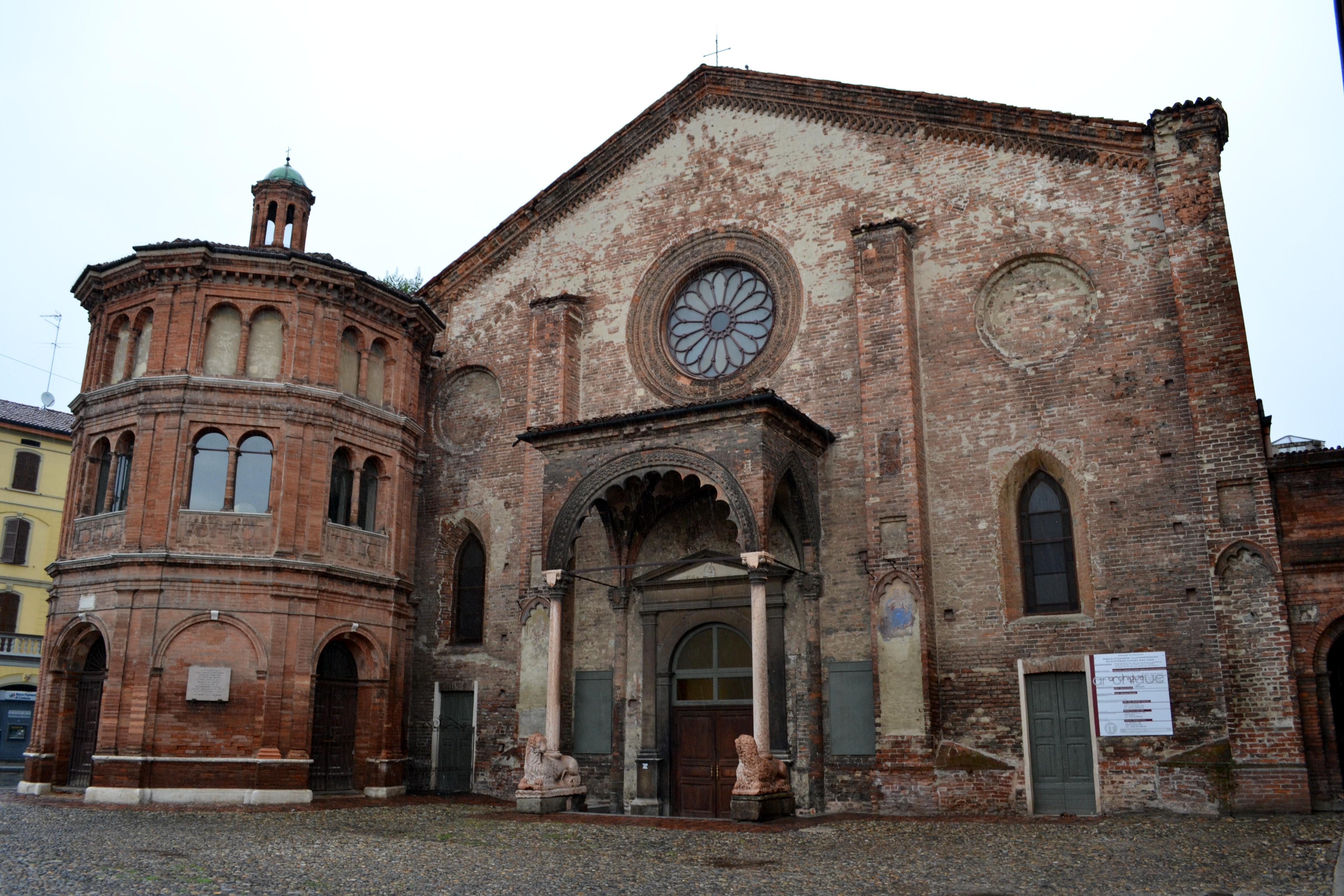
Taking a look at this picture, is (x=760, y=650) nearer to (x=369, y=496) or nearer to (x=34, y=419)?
(x=369, y=496)

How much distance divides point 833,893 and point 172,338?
15.1 m

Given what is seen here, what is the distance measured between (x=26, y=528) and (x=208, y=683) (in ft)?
74.4

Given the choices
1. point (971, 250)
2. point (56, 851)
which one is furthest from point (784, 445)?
point (56, 851)

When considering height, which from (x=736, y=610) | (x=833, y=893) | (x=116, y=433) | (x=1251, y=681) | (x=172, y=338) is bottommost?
(x=833, y=893)

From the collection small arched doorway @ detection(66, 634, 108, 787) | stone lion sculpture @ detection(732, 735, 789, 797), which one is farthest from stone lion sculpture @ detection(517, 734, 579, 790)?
small arched doorway @ detection(66, 634, 108, 787)

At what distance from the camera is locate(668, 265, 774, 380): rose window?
18.9 metres

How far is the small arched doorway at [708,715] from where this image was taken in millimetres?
17172

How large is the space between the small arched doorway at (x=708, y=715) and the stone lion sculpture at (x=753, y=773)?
6.17 feet

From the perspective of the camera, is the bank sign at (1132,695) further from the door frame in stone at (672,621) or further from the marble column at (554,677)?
the marble column at (554,677)

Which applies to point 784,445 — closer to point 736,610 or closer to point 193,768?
point 736,610

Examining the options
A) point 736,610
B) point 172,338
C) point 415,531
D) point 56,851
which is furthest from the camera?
point 415,531

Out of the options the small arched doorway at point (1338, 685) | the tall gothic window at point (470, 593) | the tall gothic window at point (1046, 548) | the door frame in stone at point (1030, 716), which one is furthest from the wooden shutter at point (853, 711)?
the tall gothic window at point (470, 593)

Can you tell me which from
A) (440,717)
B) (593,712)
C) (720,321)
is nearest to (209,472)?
(440,717)

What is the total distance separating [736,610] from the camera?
695 inches
